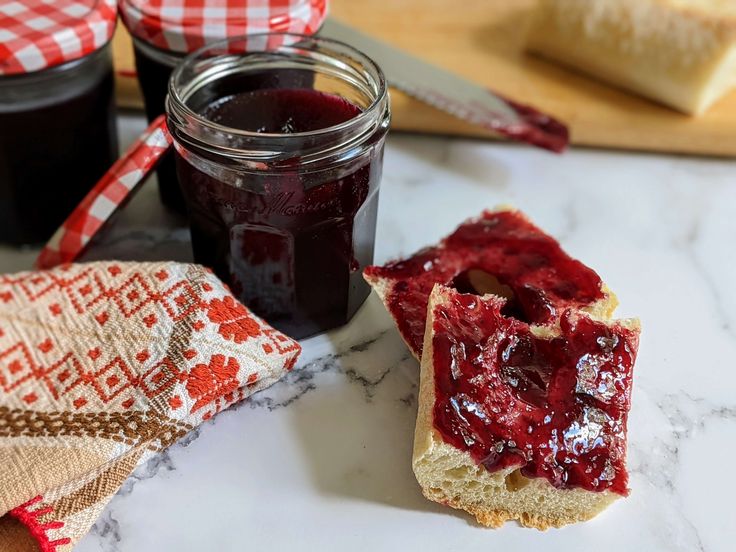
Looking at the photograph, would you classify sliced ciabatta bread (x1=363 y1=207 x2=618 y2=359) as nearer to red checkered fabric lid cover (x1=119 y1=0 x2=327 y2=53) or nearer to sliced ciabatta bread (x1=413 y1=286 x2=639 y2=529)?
sliced ciabatta bread (x1=413 y1=286 x2=639 y2=529)

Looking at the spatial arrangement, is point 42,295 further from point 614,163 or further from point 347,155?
point 614,163

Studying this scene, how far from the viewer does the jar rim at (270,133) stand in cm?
107

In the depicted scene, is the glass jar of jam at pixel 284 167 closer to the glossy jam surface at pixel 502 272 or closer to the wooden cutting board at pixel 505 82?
the glossy jam surface at pixel 502 272

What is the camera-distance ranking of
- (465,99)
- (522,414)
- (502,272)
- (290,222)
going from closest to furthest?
1. (522,414)
2. (290,222)
3. (502,272)
4. (465,99)

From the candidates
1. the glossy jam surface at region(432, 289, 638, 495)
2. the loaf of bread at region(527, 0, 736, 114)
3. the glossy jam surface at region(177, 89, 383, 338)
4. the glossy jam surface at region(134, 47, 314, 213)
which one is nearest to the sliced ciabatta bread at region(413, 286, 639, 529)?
the glossy jam surface at region(432, 289, 638, 495)

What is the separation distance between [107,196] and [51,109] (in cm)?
17

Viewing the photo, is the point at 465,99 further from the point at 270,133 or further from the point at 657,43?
the point at 270,133

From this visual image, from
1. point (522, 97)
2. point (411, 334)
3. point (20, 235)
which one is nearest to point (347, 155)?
point (411, 334)

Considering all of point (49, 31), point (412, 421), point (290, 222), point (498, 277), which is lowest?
point (412, 421)

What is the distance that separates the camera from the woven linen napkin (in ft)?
3.35

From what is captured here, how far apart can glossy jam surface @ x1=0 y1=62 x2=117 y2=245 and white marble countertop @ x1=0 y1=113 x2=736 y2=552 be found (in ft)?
0.27

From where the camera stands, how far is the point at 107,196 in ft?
4.25

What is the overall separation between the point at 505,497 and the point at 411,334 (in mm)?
293

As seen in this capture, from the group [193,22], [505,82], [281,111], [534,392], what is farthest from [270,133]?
[505,82]
